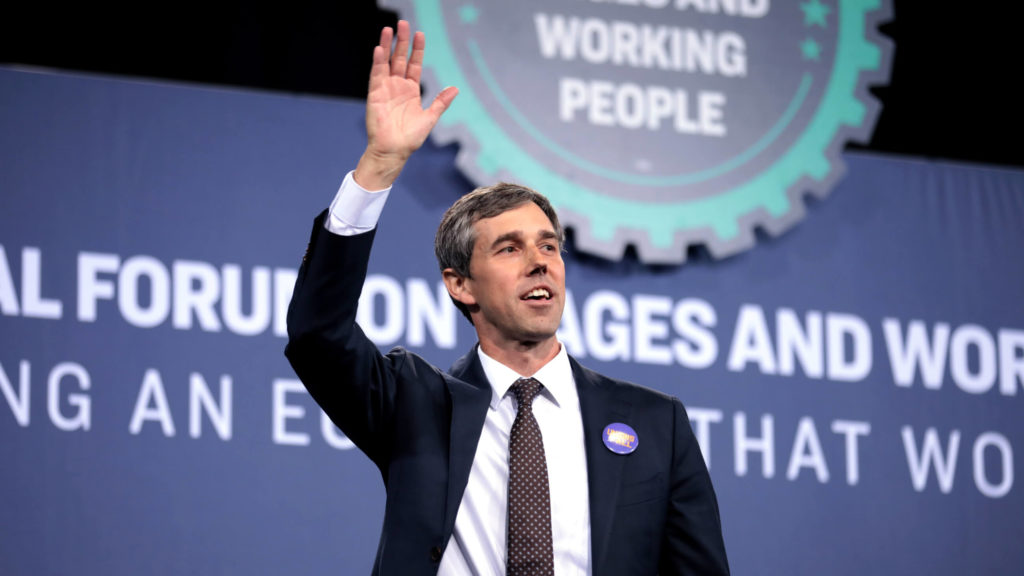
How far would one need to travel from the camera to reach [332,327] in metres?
1.93

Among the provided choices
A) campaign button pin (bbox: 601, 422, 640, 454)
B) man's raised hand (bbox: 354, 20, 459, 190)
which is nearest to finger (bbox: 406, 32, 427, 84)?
man's raised hand (bbox: 354, 20, 459, 190)

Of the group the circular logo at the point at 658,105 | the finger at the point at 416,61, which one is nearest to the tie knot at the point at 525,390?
the finger at the point at 416,61

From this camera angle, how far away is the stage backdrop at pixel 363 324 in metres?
3.34

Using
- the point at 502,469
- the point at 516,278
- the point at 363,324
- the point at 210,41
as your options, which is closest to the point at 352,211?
the point at 516,278

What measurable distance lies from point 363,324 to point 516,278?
1508mm

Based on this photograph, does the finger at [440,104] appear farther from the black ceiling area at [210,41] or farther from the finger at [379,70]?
the black ceiling area at [210,41]

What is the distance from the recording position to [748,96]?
4.12 meters

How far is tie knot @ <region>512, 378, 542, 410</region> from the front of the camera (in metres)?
2.10

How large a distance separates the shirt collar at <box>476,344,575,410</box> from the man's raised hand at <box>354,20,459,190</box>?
0.34m

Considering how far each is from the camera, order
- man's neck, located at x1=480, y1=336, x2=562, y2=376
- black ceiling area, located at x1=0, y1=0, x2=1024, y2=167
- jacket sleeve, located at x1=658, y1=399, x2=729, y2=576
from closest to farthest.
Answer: jacket sleeve, located at x1=658, y1=399, x2=729, y2=576 < man's neck, located at x1=480, y1=336, x2=562, y2=376 < black ceiling area, located at x1=0, y1=0, x2=1024, y2=167

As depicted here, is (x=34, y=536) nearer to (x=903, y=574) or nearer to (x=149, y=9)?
(x=149, y=9)

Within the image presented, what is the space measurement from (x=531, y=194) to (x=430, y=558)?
1.98ft

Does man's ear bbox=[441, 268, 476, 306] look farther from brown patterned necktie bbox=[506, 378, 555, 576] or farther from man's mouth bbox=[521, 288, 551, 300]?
brown patterned necktie bbox=[506, 378, 555, 576]

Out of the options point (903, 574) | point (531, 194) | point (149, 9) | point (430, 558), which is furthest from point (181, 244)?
point (903, 574)
